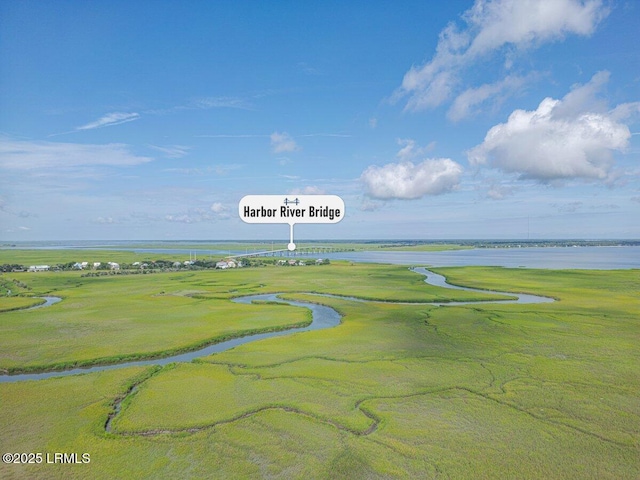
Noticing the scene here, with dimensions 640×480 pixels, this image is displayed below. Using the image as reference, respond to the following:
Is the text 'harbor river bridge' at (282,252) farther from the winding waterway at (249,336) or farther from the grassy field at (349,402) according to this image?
the grassy field at (349,402)

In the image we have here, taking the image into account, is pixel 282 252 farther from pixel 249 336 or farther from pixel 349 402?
pixel 349 402

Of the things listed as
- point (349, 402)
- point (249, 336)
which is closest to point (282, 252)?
point (249, 336)

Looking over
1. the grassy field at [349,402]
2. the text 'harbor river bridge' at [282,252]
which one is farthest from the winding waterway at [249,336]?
the text 'harbor river bridge' at [282,252]

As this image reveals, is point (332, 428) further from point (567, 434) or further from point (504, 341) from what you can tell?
point (504, 341)

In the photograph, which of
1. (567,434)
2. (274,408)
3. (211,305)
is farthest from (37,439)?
(211,305)

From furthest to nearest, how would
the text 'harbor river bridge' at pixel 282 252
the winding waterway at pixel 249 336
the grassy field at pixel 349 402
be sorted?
the winding waterway at pixel 249 336 → the grassy field at pixel 349 402 → the text 'harbor river bridge' at pixel 282 252

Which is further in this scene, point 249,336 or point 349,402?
point 249,336

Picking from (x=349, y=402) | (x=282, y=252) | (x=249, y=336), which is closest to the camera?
(x=349, y=402)

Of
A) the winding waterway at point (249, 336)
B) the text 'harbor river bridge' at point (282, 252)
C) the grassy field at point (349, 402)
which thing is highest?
the text 'harbor river bridge' at point (282, 252)

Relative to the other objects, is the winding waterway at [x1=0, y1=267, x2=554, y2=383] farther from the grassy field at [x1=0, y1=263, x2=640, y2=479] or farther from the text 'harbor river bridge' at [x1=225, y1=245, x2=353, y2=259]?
the text 'harbor river bridge' at [x1=225, y1=245, x2=353, y2=259]

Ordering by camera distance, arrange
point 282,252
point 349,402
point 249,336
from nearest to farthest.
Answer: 1. point 349,402
2. point 249,336
3. point 282,252
